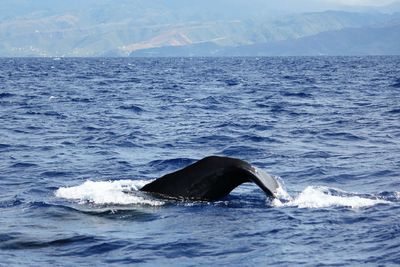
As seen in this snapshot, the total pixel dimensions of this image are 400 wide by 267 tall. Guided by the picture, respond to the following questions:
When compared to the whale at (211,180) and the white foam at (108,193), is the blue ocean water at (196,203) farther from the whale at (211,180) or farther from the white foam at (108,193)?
the whale at (211,180)

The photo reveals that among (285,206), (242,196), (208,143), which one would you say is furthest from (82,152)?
(285,206)

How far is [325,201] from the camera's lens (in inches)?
557

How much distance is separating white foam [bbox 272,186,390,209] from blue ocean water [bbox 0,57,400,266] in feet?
0.08

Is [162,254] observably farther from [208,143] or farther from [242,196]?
[208,143]

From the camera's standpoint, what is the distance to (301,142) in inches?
974

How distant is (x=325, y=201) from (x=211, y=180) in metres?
2.42

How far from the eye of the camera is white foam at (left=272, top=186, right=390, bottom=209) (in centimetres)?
1373

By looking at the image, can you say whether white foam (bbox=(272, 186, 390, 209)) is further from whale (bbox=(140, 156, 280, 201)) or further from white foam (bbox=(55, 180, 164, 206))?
white foam (bbox=(55, 180, 164, 206))

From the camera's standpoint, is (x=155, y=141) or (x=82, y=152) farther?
(x=155, y=141)

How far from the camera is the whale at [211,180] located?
1258cm

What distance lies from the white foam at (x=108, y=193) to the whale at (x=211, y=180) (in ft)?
1.19

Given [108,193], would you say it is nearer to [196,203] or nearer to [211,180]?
[196,203]

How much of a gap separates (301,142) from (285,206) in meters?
11.3

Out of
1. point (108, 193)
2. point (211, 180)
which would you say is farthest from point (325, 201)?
point (108, 193)
